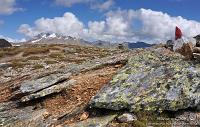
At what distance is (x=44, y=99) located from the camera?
20000mm

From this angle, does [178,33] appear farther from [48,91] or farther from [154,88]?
[48,91]

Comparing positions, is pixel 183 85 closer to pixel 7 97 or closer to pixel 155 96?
pixel 155 96

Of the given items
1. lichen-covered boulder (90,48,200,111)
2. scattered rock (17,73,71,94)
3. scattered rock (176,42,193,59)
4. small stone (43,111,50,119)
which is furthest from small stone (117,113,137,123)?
scattered rock (17,73,71,94)

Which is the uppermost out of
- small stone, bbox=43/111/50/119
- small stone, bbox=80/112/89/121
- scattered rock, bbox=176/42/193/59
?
scattered rock, bbox=176/42/193/59

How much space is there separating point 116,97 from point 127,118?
1491 mm

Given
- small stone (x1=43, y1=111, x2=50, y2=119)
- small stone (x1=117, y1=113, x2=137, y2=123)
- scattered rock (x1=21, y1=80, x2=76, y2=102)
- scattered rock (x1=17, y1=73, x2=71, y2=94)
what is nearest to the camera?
small stone (x1=117, y1=113, x2=137, y2=123)

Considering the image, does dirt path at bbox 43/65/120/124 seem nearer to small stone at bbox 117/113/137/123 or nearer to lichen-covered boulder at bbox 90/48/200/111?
lichen-covered boulder at bbox 90/48/200/111

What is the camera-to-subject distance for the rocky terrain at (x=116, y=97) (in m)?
15.6

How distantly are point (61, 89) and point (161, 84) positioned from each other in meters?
5.98

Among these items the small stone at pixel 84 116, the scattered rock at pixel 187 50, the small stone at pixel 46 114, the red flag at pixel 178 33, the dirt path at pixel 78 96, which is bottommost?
the small stone at pixel 46 114

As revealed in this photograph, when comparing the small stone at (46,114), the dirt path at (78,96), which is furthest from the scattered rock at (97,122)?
the small stone at (46,114)

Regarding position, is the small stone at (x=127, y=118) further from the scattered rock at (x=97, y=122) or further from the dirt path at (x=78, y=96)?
the dirt path at (x=78, y=96)

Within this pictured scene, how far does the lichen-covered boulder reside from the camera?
51.7ft

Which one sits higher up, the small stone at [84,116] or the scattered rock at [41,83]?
the scattered rock at [41,83]
